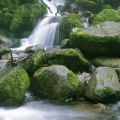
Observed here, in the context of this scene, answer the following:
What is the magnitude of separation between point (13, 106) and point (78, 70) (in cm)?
299

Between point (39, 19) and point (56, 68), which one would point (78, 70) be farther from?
point (39, 19)

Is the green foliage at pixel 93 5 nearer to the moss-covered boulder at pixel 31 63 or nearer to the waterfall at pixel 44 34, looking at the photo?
the waterfall at pixel 44 34

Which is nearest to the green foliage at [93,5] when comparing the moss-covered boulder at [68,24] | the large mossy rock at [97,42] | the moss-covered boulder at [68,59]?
the moss-covered boulder at [68,24]

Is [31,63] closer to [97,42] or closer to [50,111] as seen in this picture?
[50,111]

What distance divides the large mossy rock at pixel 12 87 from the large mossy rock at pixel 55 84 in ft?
2.26

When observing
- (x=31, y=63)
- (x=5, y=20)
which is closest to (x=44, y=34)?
(x=5, y=20)

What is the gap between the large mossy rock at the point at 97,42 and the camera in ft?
33.2

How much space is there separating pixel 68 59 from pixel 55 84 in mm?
1677

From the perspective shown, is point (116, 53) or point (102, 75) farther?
point (116, 53)

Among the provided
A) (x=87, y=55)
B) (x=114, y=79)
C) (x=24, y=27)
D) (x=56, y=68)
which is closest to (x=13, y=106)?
(x=56, y=68)

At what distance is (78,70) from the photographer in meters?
9.79

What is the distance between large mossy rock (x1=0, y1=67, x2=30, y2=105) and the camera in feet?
24.6

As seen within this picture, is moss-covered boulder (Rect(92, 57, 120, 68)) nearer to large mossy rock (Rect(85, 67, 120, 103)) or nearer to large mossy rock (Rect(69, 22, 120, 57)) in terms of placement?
large mossy rock (Rect(69, 22, 120, 57))

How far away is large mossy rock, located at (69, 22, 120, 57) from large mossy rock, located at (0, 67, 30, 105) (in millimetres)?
3131
